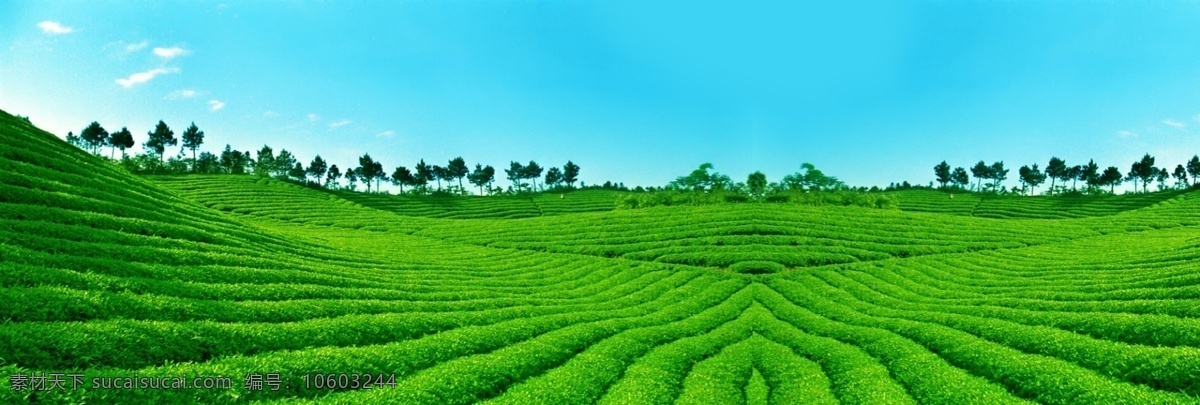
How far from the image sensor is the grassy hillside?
36.8ft

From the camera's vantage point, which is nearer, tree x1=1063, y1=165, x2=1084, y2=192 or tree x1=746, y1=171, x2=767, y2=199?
tree x1=746, y1=171, x2=767, y2=199

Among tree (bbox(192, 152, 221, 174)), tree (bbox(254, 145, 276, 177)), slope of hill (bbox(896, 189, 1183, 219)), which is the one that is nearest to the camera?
slope of hill (bbox(896, 189, 1183, 219))

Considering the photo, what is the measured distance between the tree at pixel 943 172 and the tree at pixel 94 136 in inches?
6344

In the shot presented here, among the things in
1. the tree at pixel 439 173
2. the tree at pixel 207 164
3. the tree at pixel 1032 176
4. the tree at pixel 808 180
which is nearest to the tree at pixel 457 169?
the tree at pixel 439 173

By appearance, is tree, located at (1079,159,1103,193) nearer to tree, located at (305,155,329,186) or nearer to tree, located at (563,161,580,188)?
tree, located at (563,161,580,188)

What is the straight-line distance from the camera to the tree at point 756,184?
143 ft

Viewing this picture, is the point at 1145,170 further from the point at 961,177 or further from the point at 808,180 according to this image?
the point at 808,180

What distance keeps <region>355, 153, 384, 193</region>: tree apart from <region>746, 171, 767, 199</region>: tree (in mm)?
92642

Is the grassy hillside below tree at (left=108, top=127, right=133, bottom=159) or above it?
below

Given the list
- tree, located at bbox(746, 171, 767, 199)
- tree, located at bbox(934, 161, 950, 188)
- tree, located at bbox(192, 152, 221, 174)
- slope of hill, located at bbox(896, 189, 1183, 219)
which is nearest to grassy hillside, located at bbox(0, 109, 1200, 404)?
tree, located at bbox(746, 171, 767, 199)

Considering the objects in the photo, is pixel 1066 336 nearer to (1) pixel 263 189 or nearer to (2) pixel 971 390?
(2) pixel 971 390

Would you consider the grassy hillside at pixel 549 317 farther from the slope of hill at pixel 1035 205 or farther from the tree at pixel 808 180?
the slope of hill at pixel 1035 205

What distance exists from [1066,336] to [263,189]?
7958 centimetres

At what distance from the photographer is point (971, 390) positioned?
40.3 ft
